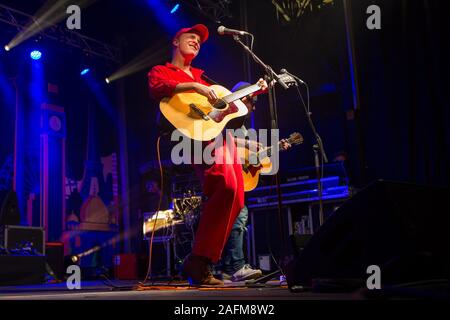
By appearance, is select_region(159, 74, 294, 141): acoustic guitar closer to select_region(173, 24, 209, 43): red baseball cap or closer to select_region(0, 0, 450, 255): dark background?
select_region(173, 24, 209, 43): red baseball cap

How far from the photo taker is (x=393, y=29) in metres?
5.95

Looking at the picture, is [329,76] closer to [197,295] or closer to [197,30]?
[197,30]

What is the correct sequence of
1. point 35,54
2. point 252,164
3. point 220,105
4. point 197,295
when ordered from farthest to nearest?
1. point 35,54
2. point 252,164
3. point 220,105
4. point 197,295

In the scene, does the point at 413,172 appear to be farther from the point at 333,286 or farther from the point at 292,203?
the point at 333,286

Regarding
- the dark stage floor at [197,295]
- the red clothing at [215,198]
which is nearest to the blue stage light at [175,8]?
the red clothing at [215,198]

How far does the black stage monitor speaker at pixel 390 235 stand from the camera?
5.34 feet

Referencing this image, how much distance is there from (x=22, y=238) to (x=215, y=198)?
459 cm

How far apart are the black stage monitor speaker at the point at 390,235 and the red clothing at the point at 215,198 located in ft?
3.80

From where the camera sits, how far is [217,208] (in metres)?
3.05

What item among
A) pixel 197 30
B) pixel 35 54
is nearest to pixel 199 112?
pixel 197 30

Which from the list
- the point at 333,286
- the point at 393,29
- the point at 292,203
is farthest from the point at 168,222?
the point at 333,286

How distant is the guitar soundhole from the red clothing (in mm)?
244

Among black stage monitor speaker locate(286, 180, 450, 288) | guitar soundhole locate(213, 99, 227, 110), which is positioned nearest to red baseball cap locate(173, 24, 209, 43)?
guitar soundhole locate(213, 99, 227, 110)

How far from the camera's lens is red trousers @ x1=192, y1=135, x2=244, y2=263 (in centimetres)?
299
